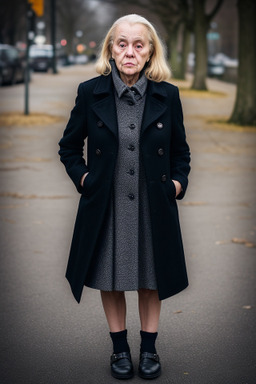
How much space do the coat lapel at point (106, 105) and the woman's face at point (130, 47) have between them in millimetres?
110

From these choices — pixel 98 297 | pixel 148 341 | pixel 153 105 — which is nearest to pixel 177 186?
pixel 153 105

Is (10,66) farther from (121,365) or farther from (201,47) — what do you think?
(121,365)

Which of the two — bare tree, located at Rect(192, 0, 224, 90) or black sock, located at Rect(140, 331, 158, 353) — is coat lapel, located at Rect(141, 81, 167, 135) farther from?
bare tree, located at Rect(192, 0, 224, 90)

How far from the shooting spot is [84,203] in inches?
144

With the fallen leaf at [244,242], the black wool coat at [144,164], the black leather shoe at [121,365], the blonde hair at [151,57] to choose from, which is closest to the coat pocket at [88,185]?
the black wool coat at [144,164]

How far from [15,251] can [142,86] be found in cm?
308

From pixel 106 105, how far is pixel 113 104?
0.04 m

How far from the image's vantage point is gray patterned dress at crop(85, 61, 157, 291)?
354cm

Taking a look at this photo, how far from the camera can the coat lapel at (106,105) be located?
3.50 meters

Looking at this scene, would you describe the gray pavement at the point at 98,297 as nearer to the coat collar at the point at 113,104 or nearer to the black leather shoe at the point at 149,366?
the black leather shoe at the point at 149,366

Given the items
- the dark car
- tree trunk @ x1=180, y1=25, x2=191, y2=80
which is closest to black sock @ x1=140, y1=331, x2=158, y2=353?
the dark car

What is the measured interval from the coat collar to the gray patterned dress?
0.03 metres

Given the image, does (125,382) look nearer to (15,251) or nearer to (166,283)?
(166,283)

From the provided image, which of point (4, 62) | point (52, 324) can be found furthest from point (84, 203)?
point (4, 62)
